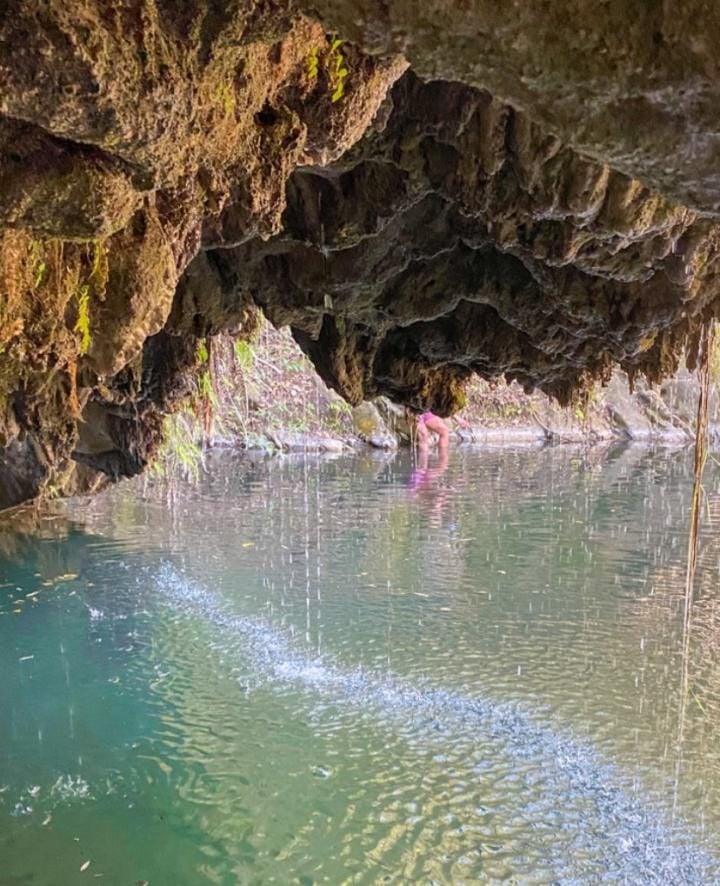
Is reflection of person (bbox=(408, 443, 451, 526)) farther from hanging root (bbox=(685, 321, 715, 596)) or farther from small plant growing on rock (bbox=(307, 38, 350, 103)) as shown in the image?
small plant growing on rock (bbox=(307, 38, 350, 103))

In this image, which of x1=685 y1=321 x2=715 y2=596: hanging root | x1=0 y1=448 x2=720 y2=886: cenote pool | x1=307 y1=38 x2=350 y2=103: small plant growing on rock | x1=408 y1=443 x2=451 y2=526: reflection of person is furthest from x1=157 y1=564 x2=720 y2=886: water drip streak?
x1=408 y1=443 x2=451 y2=526: reflection of person

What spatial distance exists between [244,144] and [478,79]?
1845mm

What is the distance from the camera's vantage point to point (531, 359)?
21.9 feet

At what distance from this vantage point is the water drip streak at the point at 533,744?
14.6ft

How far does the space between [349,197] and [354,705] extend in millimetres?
3857

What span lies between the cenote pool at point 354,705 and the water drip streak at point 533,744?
20mm

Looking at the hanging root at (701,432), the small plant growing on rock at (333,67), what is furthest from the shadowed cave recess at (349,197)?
the hanging root at (701,432)

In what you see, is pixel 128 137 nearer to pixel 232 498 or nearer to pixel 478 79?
pixel 478 79

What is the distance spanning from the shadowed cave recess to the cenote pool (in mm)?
1968

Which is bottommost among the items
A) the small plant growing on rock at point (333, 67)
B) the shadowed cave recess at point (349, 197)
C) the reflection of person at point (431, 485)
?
the reflection of person at point (431, 485)

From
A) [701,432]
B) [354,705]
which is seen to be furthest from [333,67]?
[354,705]

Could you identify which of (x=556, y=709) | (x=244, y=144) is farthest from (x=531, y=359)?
(x=244, y=144)

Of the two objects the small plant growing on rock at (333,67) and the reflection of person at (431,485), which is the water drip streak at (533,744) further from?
the reflection of person at (431,485)

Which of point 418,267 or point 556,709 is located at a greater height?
point 418,267
